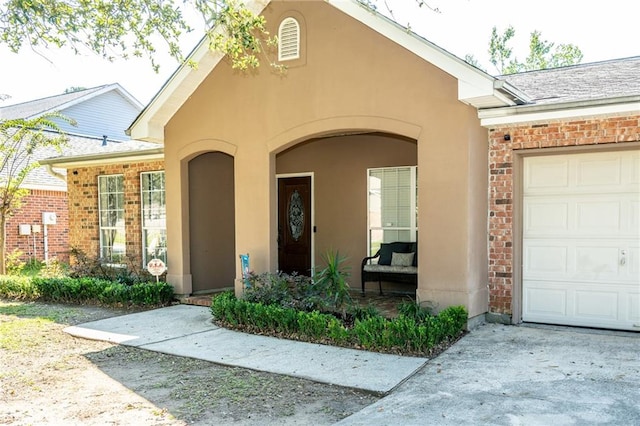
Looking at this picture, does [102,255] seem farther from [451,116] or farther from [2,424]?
[451,116]

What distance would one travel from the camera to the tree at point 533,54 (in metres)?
29.7

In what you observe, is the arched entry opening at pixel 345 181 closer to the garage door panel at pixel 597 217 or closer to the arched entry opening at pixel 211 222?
the arched entry opening at pixel 211 222

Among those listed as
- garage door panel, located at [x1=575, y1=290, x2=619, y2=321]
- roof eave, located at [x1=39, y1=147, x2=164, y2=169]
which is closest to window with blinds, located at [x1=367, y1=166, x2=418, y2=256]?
garage door panel, located at [x1=575, y1=290, x2=619, y2=321]

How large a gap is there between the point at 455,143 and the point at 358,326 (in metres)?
2.69

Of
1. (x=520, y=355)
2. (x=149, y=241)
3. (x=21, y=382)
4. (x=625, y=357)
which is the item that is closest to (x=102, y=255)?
(x=149, y=241)

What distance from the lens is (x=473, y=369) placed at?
5.39 meters

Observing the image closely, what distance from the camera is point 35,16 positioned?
5.52 m

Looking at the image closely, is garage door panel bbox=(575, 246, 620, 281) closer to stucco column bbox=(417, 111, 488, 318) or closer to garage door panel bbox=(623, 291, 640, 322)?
garage door panel bbox=(623, 291, 640, 322)

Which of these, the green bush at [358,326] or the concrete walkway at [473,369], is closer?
the concrete walkway at [473,369]

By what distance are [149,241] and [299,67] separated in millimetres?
5372

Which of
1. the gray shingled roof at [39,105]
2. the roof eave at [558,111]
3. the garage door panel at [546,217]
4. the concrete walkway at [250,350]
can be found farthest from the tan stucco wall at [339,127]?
the gray shingled roof at [39,105]

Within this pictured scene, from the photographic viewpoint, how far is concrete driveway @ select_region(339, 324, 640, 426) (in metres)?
4.21

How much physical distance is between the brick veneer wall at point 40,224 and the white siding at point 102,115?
17.5 feet

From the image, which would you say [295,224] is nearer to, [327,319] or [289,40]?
[289,40]
